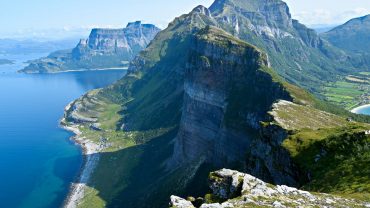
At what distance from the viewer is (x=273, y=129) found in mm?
97312

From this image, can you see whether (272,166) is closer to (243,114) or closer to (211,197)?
(211,197)

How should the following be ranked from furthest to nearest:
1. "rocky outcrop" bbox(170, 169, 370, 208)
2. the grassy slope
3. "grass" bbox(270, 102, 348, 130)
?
1. "grass" bbox(270, 102, 348, 130)
2. the grassy slope
3. "rocky outcrop" bbox(170, 169, 370, 208)

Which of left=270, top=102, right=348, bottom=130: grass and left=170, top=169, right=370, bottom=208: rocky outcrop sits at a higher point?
left=170, top=169, right=370, bottom=208: rocky outcrop

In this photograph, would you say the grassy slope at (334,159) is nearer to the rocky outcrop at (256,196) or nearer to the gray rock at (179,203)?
the rocky outcrop at (256,196)

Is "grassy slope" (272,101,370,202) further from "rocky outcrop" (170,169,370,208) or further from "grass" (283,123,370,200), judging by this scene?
"rocky outcrop" (170,169,370,208)

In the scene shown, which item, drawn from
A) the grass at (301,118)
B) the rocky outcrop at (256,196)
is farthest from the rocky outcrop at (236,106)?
the rocky outcrop at (256,196)

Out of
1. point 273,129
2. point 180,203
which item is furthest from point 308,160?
point 180,203

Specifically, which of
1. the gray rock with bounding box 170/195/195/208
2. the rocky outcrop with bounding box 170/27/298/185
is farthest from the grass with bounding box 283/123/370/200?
the rocky outcrop with bounding box 170/27/298/185

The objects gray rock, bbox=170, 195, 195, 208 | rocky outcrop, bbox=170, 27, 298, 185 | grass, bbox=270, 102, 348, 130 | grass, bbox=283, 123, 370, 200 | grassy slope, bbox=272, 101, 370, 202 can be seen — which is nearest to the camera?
gray rock, bbox=170, 195, 195, 208

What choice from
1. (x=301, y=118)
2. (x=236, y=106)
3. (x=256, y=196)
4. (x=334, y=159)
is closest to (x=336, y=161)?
→ (x=334, y=159)

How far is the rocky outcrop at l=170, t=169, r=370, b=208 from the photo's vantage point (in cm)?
5206

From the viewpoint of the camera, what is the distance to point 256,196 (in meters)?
54.1

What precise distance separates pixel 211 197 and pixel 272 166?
2943 cm

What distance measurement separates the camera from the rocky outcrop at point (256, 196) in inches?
2050
